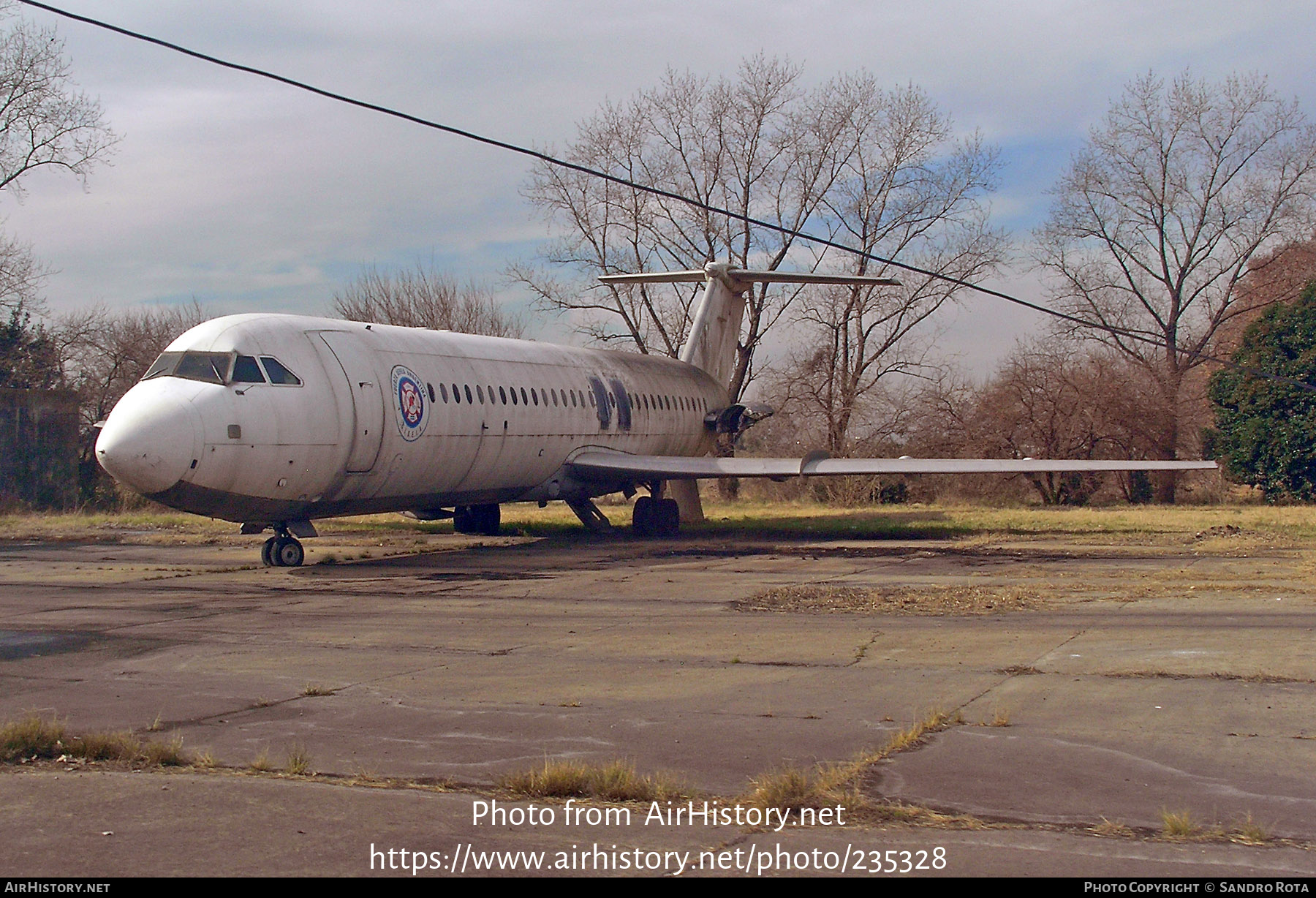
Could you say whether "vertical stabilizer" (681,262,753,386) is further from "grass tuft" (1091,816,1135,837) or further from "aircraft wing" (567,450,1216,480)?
"grass tuft" (1091,816,1135,837)

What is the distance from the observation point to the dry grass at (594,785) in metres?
5.57

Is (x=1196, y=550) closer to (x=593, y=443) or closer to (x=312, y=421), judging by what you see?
(x=593, y=443)

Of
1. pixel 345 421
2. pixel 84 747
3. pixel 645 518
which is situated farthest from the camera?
pixel 645 518

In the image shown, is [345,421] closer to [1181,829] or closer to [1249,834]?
[1181,829]

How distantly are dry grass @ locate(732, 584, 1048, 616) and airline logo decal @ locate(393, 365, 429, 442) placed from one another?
23.6ft

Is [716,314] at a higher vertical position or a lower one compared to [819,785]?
higher

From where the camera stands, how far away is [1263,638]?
388 inches

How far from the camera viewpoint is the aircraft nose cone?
1505 centimetres

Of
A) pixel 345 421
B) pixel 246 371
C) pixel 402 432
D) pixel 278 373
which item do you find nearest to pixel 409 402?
pixel 402 432

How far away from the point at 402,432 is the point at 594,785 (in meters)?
13.7

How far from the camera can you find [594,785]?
5.66m

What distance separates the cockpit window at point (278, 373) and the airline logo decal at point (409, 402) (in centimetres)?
186

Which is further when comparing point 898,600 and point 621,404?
point 621,404
